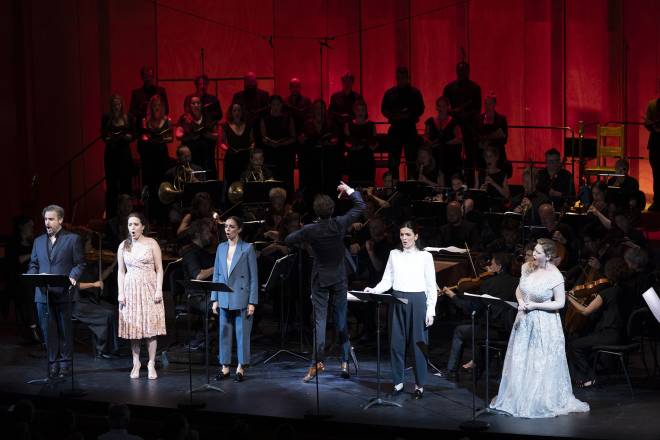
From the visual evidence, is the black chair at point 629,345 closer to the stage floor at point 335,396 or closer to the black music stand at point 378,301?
the stage floor at point 335,396

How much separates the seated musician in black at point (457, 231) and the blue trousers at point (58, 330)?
406cm

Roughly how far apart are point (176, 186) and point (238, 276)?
14.5 feet

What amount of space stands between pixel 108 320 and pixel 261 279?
4.91 ft

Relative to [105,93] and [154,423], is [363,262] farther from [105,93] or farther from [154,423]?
[105,93]

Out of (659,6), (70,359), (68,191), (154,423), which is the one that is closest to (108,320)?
(70,359)

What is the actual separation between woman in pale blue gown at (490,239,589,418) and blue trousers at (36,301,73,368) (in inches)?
146

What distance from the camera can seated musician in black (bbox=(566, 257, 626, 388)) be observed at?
913 centimetres

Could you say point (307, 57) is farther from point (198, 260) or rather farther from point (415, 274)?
point (415, 274)

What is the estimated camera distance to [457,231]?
11.9 m

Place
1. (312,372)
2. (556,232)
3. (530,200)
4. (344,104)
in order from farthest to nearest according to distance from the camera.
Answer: (344,104), (530,200), (556,232), (312,372)

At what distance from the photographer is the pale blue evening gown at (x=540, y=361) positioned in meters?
8.37

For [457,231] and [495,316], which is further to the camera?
[457,231]

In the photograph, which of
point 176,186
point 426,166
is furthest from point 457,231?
point 176,186

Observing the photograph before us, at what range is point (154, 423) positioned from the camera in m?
8.51
